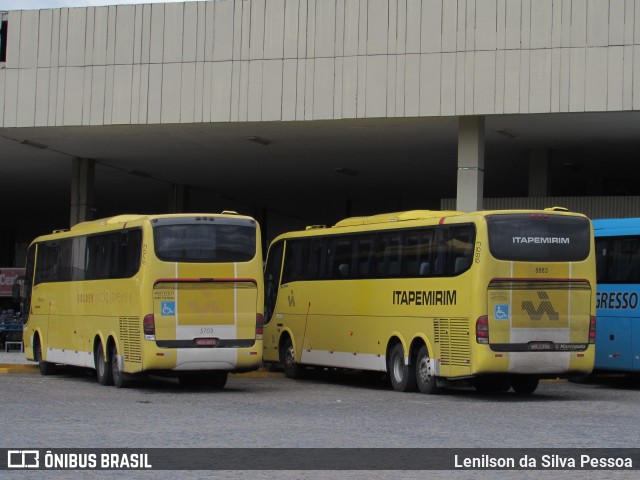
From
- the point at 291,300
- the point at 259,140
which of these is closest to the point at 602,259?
the point at 291,300

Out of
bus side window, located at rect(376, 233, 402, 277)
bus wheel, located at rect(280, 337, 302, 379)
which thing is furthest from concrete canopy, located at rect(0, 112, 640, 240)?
bus side window, located at rect(376, 233, 402, 277)

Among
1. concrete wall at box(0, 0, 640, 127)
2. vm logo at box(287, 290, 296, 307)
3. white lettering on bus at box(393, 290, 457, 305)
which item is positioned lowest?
vm logo at box(287, 290, 296, 307)

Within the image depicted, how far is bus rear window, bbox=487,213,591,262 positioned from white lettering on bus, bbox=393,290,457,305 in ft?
4.13

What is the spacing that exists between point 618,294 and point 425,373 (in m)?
4.80

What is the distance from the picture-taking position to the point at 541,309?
20.0m

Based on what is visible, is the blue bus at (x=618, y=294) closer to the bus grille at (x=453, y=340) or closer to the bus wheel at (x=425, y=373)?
the bus wheel at (x=425, y=373)

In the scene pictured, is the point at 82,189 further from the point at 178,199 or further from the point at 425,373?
the point at 425,373

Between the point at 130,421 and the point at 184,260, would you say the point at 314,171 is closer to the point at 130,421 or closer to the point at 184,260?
the point at 184,260

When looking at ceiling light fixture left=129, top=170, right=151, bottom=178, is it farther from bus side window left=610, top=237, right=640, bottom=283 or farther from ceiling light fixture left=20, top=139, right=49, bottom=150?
bus side window left=610, top=237, right=640, bottom=283

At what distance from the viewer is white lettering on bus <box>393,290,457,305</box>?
2062 centimetres

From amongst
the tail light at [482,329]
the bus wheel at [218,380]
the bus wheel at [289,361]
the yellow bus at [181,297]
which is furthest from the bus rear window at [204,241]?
the bus wheel at [289,361]

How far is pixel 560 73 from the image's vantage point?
26531mm

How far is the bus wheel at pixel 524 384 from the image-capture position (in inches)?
861

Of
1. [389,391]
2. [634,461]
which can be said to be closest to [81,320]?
[389,391]
